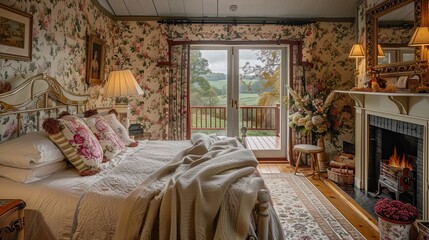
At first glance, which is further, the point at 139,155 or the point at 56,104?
the point at 56,104

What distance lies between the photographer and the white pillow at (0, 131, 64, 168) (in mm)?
1938

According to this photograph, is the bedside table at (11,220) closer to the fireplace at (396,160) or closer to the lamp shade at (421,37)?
the fireplace at (396,160)

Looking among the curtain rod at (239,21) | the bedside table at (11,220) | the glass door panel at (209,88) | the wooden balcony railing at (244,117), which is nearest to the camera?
the bedside table at (11,220)

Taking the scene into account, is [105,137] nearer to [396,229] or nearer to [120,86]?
[120,86]

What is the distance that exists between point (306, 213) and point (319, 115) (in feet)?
5.82

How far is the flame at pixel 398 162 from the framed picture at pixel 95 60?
3.77m

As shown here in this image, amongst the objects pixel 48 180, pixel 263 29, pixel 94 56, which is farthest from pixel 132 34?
pixel 48 180

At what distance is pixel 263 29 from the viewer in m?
4.96

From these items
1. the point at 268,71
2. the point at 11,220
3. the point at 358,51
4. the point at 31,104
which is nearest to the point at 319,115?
the point at 358,51

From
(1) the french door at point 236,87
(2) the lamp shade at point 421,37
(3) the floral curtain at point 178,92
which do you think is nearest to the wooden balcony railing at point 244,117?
(1) the french door at point 236,87

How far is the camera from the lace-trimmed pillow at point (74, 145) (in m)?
2.21

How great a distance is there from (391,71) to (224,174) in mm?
2621

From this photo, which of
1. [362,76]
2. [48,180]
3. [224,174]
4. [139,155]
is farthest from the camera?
[362,76]

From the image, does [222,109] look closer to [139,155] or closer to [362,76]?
[362,76]
